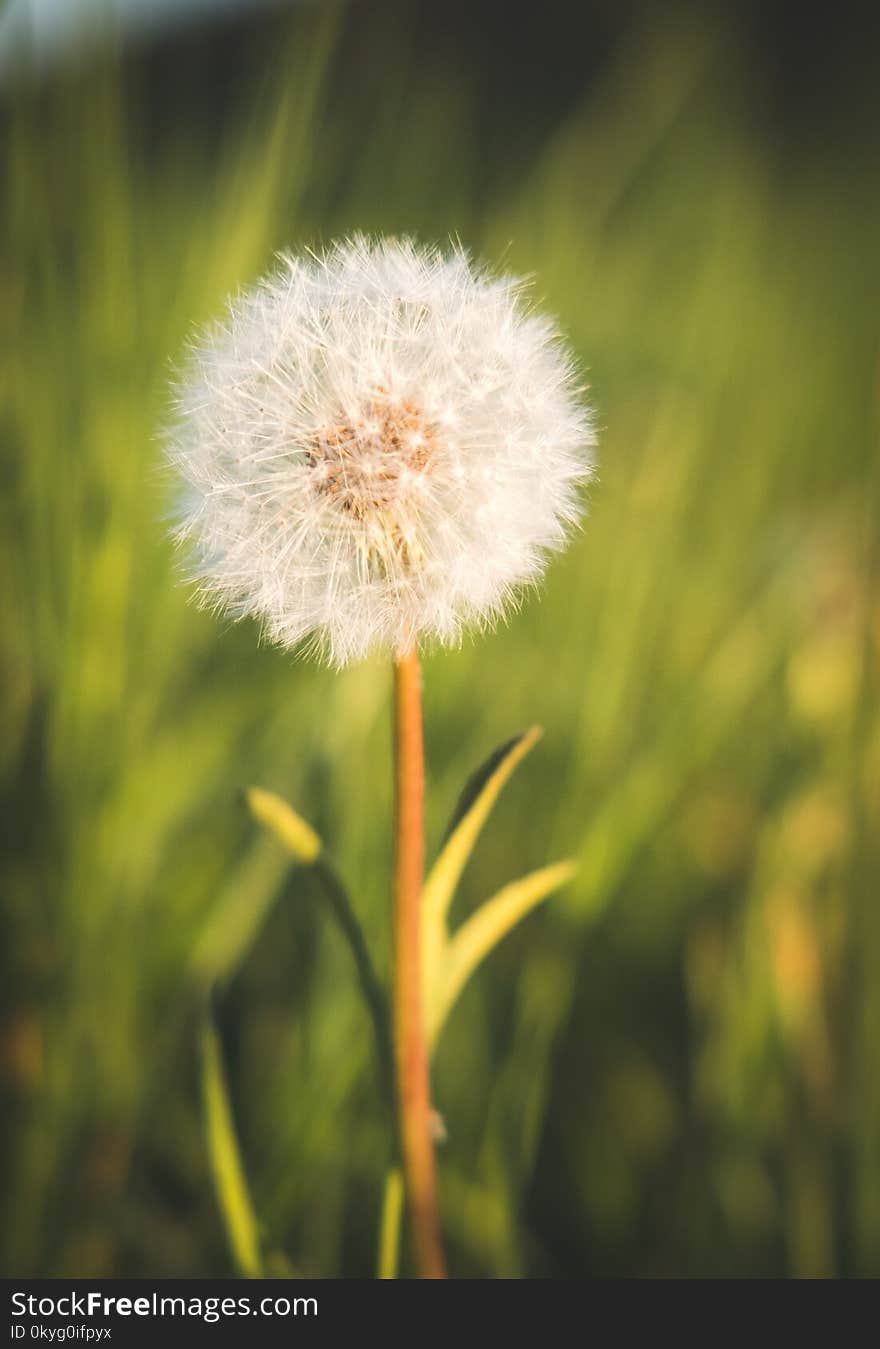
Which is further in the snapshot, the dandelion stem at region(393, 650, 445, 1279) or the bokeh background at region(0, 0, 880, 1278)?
the bokeh background at region(0, 0, 880, 1278)

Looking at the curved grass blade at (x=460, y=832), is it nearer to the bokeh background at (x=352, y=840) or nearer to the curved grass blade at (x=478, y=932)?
the curved grass blade at (x=478, y=932)

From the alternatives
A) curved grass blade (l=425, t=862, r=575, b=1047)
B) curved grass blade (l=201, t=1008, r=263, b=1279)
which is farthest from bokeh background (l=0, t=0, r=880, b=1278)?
curved grass blade (l=425, t=862, r=575, b=1047)

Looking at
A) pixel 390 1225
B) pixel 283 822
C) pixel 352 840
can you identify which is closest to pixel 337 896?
pixel 283 822

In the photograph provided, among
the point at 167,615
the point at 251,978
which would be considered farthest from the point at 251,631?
the point at 251,978

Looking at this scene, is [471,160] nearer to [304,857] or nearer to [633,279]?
Answer: [633,279]

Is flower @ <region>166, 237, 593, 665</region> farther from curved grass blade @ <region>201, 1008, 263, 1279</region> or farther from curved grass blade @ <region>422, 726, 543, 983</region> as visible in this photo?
curved grass blade @ <region>201, 1008, 263, 1279</region>

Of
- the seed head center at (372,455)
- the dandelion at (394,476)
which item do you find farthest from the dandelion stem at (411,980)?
the seed head center at (372,455)
